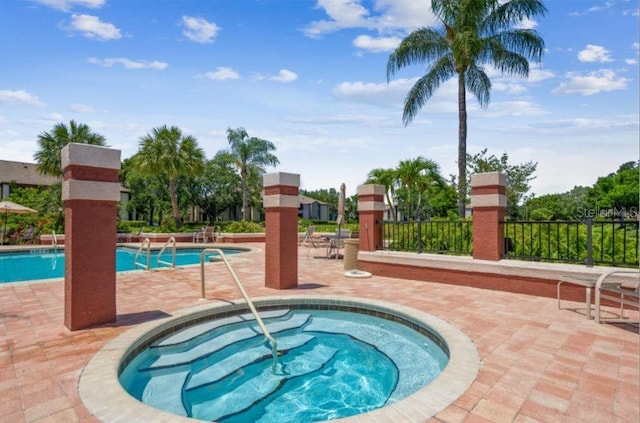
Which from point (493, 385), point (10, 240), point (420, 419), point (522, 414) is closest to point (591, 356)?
point (493, 385)

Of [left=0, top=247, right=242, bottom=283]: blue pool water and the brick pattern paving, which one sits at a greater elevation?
the brick pattern paving

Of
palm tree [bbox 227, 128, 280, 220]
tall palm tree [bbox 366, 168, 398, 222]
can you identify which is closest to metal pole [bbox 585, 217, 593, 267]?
tall palm tree [bbox 366, 168, 398, 222]

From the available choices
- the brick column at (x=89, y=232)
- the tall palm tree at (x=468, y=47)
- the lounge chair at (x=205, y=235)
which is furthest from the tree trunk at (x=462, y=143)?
the lounge chair at (x=205, y=235)

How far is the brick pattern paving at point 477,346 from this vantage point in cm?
288

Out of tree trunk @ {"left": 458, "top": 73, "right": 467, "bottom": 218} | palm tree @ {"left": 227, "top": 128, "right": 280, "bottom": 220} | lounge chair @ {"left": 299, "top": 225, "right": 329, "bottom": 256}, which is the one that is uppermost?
palm tree @ {"left": 227, "top": 128, "right": 280, "bottom": 220}

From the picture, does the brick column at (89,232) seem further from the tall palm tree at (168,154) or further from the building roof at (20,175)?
the building roof at (20,175)

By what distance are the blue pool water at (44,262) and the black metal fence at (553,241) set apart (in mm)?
8014

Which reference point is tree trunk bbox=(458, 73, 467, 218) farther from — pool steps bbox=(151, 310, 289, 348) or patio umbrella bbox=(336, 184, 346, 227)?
pool steps bbox=(151, 310, 289, 348)

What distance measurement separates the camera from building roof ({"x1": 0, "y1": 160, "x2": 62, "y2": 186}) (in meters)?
40.1

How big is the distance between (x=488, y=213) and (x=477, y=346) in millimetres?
4177

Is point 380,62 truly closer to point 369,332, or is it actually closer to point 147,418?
point 369,332

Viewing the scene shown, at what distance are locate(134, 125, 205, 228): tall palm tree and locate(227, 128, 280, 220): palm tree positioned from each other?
9220 millimetres

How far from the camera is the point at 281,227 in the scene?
304 inches

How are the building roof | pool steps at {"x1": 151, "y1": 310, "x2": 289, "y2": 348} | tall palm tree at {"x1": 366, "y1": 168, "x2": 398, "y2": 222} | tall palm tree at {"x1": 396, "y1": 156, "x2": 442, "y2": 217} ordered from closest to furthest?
pool steps at {"x1": 151, "y1": 310, "x2": 289, "y2": 348}
tall palm tree at {"x1": 396, "y1": 156, "x2": 442, "y2": 217}
tall palm tree at {"x1": 366, "y1": 168, "x2": 398, "y2": 222}
the building roof
